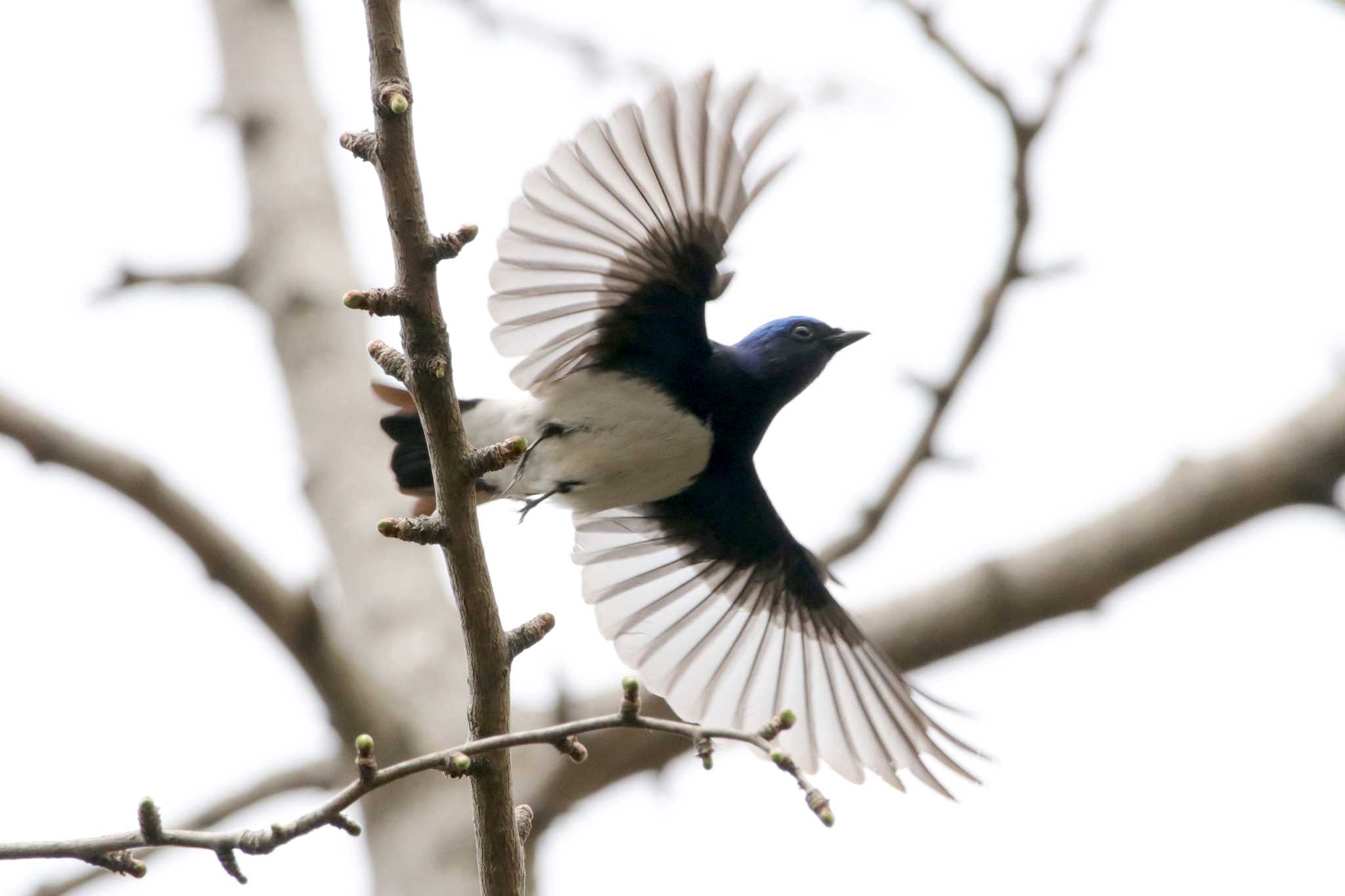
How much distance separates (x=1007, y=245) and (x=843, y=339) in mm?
587

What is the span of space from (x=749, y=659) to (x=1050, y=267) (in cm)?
138

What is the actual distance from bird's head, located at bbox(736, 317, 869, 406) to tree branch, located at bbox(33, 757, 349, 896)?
5.33ft

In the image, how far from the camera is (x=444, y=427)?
190 cm

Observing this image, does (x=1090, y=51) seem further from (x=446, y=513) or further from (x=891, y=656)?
(x=446, y=513)

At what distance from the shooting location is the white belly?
10.9 feet

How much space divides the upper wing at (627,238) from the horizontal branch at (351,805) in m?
1.26

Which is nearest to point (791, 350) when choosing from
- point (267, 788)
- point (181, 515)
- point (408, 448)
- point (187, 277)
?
point (408, 448)

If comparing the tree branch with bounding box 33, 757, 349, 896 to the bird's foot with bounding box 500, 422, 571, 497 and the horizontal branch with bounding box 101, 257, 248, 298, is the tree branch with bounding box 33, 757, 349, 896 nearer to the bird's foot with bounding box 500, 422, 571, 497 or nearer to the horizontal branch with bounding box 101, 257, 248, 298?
the bird's foot with bounding box 500, 422, 571, 497

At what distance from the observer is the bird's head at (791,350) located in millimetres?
3666

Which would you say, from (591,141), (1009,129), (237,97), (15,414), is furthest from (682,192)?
(237,97)

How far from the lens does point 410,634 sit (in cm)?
410

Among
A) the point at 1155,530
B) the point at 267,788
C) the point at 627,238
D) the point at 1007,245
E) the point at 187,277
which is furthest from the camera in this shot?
the point at 187,277

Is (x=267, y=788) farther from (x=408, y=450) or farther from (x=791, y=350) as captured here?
(x=791, y=350)

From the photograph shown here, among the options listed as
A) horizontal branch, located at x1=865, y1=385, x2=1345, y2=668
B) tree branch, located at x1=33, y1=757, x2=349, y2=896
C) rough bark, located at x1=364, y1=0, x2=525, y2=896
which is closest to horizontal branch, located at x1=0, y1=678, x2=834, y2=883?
rough bark, located at x1=364, y1=0, x2=525, y2=896
